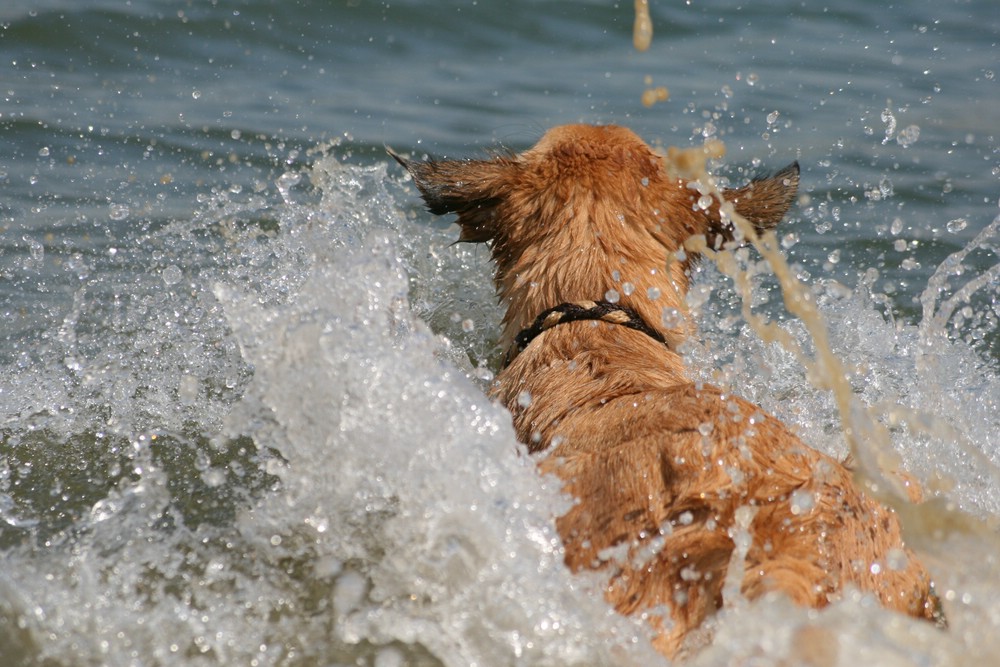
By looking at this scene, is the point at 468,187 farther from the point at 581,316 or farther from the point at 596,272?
the point at 581,316

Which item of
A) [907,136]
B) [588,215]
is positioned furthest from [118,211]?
[907,136]

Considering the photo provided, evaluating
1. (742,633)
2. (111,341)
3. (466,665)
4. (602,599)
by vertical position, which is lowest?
(111,341)

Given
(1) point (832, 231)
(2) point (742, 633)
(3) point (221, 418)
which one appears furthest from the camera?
(1) point (832, 231)

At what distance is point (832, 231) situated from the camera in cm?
750

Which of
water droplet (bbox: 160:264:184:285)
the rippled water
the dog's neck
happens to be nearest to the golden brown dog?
the dog's neck

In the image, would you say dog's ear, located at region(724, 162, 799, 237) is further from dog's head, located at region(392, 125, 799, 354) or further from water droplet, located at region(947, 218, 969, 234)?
water droplet, located at region(947, 218, 969, 234)

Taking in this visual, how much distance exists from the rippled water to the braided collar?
0.31 m

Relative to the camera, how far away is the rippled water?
3182 mm

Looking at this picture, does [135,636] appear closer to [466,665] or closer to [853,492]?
[466,665]

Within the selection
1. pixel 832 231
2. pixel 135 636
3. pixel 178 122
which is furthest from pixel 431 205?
pixel 178 122

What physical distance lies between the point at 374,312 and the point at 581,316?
0.94m

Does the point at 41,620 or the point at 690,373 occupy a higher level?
the point at 690,373

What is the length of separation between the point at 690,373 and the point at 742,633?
186cm

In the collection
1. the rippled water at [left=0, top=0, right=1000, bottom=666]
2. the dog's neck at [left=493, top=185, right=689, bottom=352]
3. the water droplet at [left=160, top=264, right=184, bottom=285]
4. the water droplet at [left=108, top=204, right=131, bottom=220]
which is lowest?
the water droplet at [left=108, top=204, right=131, bottom=220]
